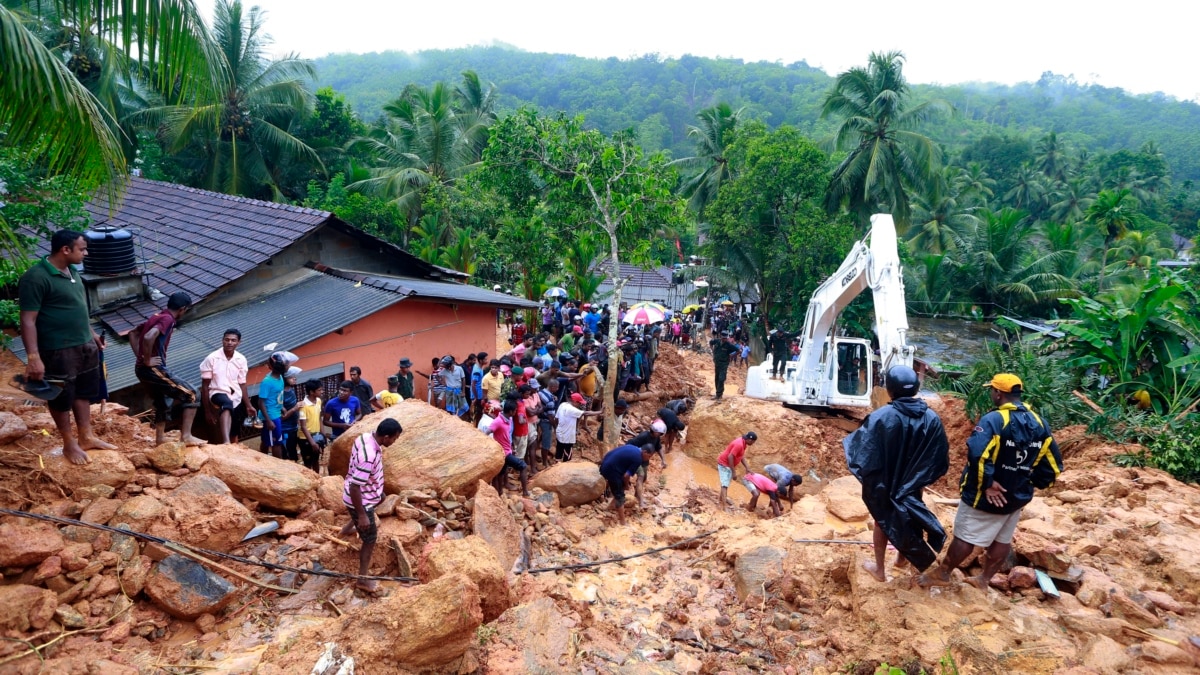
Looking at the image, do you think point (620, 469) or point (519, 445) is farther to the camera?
point (519, 445)

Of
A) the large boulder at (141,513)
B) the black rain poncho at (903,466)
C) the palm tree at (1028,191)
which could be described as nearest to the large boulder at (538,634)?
the black rain poncho at (903,466)

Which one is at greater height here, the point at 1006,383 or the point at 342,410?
the point at 1006,383

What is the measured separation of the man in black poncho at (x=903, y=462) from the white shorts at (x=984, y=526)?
0.17 m

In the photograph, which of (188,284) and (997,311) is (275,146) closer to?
(188,284)

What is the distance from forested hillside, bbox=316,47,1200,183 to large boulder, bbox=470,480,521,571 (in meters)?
50.2

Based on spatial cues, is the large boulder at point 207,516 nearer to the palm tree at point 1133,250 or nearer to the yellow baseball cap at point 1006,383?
the yellow baseball cap at point 1006,383

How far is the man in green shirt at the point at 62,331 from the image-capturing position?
4.38 m

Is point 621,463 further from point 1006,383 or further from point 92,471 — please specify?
point 92,471

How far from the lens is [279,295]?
11188 mm

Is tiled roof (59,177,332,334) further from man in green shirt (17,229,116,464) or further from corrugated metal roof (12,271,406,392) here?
man in green shirt (17,229,116,464)

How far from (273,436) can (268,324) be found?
287 cm

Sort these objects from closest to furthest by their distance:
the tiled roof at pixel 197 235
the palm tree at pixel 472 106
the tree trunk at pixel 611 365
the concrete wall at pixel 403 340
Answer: the concrete wall at pixel 403 340, the tiled roof at pixel 197 235, the tree trunk at pixel 611 365, the palm tree at pixel 472 106

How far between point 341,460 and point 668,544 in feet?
12.7

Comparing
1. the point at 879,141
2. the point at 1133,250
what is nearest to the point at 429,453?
the point at 879,141
